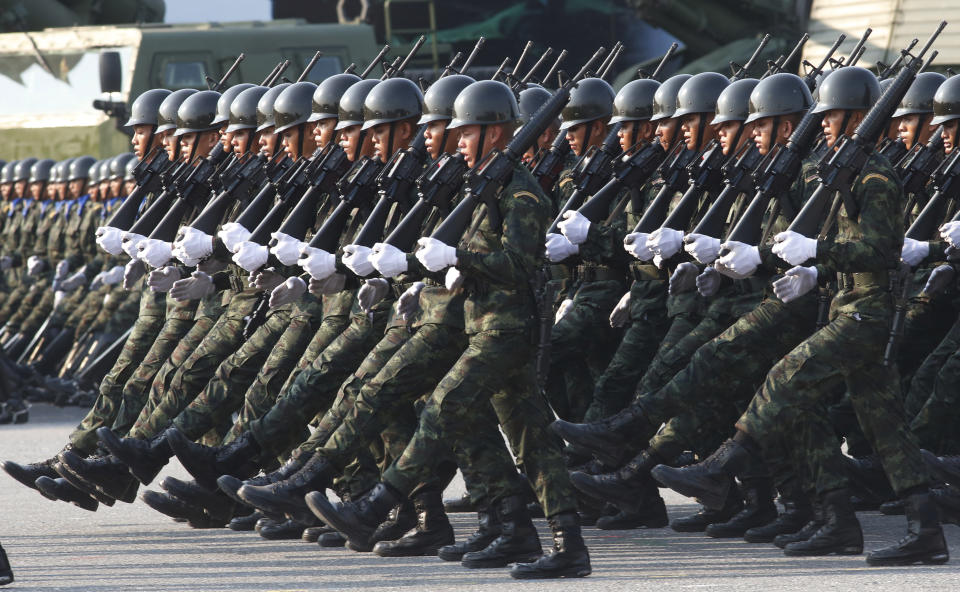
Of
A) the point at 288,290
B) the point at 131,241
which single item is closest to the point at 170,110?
the point at 131,241

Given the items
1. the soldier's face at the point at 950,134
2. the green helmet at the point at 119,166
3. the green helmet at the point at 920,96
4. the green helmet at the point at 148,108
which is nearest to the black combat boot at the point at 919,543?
the soldier's face at the point at 950,134

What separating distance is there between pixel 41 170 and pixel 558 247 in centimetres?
910

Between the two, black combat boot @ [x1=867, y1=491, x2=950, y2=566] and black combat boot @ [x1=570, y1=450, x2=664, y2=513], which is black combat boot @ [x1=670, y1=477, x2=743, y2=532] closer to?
black combat boot @ [x1=570, y1=450, x2=664, y2=513]

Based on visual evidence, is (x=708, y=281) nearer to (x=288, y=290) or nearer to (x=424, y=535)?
(x=424, y=535)

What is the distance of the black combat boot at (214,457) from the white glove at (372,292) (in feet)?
2.93

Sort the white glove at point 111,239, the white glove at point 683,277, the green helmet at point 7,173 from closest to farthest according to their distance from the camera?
1. the white glove at point 683,277
2. the white glove at point 111,239
3. the green helmet at point 7,173

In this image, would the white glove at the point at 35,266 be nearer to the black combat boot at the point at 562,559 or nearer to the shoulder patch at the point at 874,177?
the black combat boot at the point at 562,559

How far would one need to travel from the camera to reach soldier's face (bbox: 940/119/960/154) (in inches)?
305

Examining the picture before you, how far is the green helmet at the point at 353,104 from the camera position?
762 cm

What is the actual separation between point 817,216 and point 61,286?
28.0ft

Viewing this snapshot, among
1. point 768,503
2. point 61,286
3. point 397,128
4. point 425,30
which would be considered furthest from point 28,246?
point 768,503

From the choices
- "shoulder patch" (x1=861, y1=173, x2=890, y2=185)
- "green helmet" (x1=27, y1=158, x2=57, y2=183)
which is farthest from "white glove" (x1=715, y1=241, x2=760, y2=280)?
Answer: "green helmet" (x1=27, y1=158, x2=57, y2=183)

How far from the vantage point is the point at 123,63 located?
1650 cm

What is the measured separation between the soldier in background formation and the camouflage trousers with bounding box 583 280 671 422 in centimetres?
1
